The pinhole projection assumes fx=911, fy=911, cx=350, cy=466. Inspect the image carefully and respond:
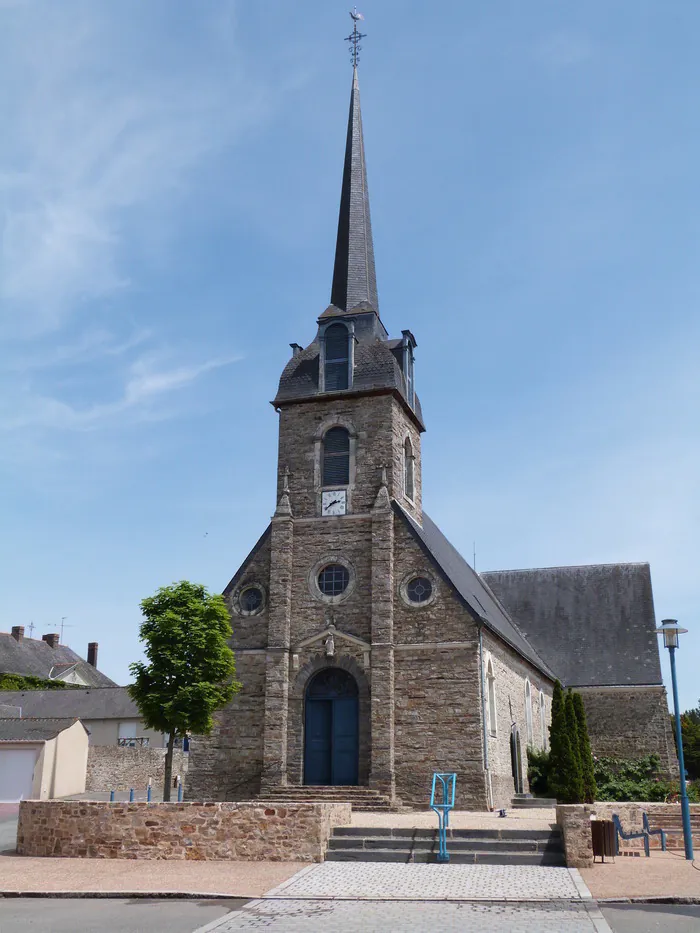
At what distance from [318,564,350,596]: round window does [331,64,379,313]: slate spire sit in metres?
7.99

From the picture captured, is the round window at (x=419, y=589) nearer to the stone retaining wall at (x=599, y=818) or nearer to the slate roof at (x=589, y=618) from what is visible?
the stone retaining wall at (x=599, y=818)

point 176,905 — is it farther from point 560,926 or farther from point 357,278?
point 357,278

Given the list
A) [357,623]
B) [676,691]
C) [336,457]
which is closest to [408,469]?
[336,457]

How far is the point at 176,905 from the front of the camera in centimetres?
1109

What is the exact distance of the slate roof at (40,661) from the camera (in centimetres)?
5716

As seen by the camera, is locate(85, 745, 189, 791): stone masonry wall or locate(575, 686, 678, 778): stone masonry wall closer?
locate(575, 686, 678, 778): stone masonry wall

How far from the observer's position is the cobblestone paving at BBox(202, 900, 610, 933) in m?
9.40

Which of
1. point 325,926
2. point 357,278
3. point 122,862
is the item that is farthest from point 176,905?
point 357,278

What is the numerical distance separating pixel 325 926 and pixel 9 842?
11.8 meters

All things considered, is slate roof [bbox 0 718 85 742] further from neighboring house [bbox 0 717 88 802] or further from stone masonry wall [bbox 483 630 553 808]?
stone masonry wall [bbox 483 630 553 808]

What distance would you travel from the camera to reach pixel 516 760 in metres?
26.0

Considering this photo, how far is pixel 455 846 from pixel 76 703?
3474 cm

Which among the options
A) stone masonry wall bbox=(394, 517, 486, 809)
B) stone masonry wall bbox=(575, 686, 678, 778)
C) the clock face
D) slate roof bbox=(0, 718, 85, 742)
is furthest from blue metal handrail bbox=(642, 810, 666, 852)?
slate roof bbox=(0, 718, 85, 742)

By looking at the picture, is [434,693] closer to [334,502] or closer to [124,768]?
[334,502]
